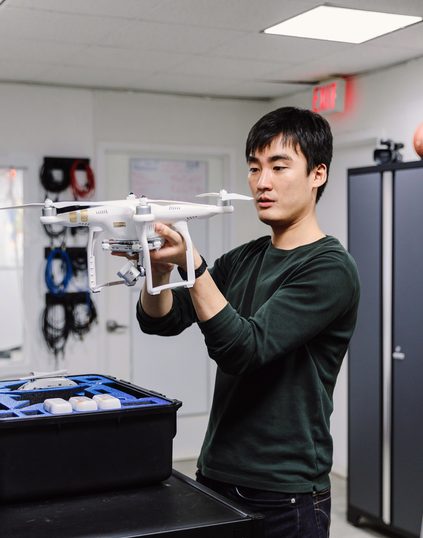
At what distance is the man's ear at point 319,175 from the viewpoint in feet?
5.67

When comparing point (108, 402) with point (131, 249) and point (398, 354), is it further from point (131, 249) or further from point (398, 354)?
point (398, 354)

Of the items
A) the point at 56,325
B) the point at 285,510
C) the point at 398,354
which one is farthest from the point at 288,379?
the point at 56,325

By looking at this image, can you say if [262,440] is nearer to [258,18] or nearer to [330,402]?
[330,402]

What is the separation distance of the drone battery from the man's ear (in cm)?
55

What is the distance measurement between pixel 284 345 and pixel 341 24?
2.23 m

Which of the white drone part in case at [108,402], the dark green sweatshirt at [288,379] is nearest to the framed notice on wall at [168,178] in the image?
the dark green sweatshirt at [288,379]

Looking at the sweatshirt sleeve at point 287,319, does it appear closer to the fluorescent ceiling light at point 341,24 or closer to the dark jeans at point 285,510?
the dark jeans at point 285,510

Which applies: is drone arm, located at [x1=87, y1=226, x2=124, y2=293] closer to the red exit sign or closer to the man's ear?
the man's ear

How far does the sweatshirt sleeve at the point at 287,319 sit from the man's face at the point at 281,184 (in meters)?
0.13

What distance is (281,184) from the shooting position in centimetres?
167

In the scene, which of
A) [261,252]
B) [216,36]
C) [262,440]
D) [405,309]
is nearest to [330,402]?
[262,440]

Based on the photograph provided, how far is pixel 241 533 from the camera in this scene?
142 cm

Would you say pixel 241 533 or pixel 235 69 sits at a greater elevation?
pixel 235 69

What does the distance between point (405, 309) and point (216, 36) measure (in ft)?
4.76
